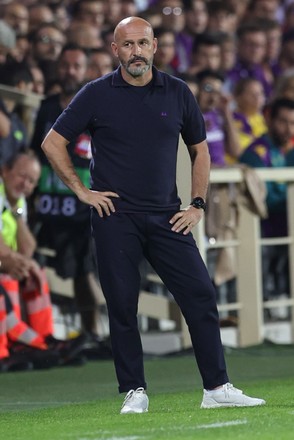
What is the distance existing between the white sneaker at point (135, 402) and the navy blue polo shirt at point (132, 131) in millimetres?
937

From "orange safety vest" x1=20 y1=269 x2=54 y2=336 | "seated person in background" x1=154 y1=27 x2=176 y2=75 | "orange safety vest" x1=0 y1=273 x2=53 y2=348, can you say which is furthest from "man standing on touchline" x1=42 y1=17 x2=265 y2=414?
"seated person in background" x1=154 y1=27 x2=176 y2=75

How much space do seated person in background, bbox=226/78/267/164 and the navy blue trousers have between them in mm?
6705

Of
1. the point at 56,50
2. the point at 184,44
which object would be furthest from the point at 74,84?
the point at 184,44

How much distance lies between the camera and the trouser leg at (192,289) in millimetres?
7293

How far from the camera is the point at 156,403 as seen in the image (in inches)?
316

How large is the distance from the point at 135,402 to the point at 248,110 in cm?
745

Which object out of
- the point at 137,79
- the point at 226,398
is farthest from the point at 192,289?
the point at 137,79

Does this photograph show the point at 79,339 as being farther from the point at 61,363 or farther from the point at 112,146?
the point at 112,146

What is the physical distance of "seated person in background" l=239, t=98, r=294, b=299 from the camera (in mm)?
13000

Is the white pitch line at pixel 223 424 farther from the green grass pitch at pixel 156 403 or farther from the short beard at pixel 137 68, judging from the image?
the short beard at pixel 137 68

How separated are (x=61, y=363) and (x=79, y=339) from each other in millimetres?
338

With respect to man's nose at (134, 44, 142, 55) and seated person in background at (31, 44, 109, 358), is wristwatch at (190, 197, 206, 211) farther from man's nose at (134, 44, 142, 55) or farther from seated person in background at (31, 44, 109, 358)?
seated person in background at (31, 44, 109, 358)

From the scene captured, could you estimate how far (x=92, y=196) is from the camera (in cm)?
724

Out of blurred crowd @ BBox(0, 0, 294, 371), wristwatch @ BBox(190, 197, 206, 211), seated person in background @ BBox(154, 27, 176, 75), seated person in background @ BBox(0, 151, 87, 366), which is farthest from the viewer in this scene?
seated person in background @ BBox(154, 27, 176, 75)
